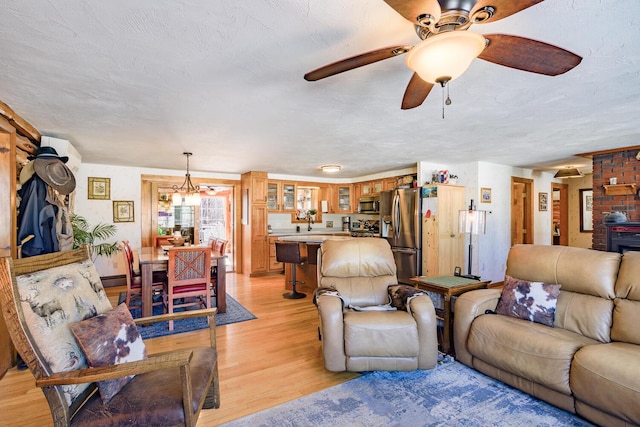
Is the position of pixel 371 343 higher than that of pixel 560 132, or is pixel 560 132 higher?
pixel 560 132

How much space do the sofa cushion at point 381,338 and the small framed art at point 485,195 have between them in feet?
13.1

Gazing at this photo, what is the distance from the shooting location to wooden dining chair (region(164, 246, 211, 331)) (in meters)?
3.52

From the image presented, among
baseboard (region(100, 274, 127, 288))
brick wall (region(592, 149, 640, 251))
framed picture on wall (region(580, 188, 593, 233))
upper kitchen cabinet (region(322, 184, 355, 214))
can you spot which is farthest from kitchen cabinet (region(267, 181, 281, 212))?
framed picture on wall (region(580, 188, 593, 233))

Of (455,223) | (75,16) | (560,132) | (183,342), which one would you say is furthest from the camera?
(455,223)

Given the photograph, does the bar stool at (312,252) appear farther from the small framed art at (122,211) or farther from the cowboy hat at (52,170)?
the small framed art at (122,211)

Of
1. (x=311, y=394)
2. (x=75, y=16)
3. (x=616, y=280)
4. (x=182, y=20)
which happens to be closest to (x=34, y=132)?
(x=75, y=16)

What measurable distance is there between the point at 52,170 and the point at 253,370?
9.32ft

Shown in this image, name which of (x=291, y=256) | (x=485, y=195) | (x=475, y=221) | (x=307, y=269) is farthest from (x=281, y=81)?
(x=485, y=195)

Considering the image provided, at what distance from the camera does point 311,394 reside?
2199 mm

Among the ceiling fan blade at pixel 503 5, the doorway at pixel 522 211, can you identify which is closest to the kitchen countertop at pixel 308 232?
the doorway at pixel 522 211

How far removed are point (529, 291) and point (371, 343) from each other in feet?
4.33

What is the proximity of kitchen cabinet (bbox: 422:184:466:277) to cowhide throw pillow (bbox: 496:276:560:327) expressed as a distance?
2.83m

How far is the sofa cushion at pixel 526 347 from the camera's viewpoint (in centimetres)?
194

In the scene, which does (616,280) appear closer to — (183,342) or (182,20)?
(182,20)
